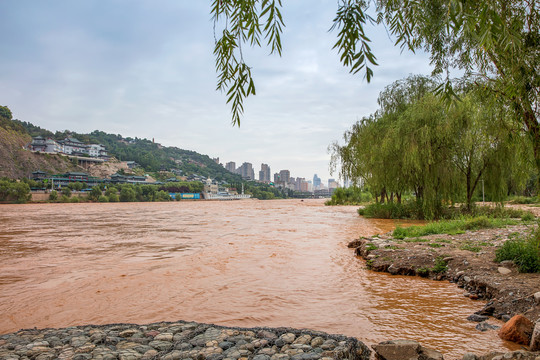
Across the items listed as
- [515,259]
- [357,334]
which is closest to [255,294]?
[357,334]

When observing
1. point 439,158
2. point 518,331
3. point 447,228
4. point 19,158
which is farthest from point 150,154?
point 518,331

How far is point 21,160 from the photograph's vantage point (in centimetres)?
7450

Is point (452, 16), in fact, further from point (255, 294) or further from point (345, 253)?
point (345, 253)

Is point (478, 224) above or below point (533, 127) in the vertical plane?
below

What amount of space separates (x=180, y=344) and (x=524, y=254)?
19.2 feet

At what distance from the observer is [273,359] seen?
2.70 m

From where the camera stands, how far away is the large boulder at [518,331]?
3.49 meters

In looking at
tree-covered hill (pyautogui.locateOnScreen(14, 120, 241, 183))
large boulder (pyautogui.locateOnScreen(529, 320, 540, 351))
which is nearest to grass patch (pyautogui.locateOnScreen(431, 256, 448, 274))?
large boulder (pyautogui.locateOnScreen(529, 320, 540, 351))

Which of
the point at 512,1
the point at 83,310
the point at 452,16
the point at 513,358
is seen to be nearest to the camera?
the point at 452,16

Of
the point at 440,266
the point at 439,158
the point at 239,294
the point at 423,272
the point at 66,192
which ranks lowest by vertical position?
the point at 239,294

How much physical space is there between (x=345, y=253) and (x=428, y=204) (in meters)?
10.2

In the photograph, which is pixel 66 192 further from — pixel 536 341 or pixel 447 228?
pixel 536 341

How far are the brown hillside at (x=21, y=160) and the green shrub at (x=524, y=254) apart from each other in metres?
85.6

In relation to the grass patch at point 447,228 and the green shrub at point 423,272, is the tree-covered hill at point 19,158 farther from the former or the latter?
the green shrub at point 423,272
